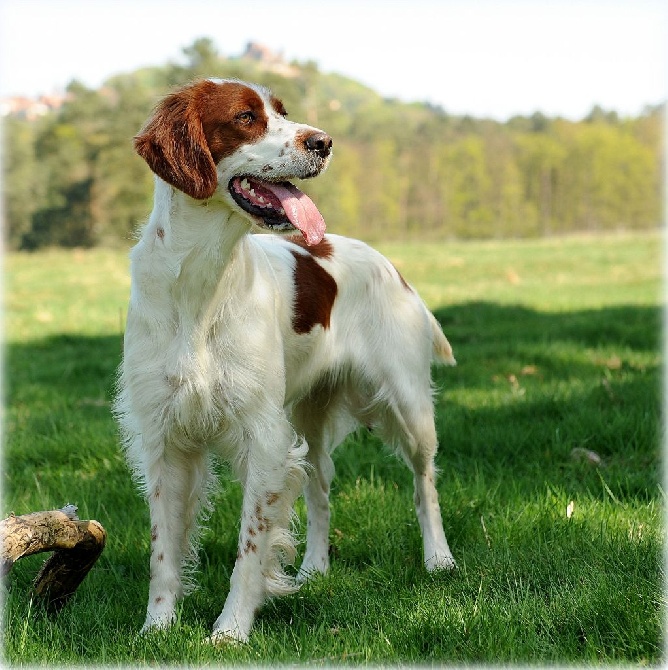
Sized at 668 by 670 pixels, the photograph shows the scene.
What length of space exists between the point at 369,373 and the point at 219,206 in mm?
1233

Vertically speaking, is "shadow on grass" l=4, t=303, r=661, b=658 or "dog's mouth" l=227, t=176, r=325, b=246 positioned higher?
"dog's mouth" l=227, t=176, r=325, b=246

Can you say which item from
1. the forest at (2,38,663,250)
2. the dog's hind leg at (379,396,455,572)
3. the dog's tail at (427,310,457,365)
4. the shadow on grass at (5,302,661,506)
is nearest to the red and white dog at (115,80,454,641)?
the dog's hind leg at (379,396,455,572)

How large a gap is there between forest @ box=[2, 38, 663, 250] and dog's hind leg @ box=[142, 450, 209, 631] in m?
37.2

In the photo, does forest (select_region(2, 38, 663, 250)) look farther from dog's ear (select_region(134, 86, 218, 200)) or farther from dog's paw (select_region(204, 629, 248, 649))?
dog's paw (select_region(204, 629, 248, 649))

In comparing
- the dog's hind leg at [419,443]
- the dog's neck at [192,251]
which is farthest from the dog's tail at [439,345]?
the dog's neck at [192,251]

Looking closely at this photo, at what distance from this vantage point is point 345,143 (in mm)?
71938

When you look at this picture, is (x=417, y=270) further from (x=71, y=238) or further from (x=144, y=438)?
(x=71, y=238)

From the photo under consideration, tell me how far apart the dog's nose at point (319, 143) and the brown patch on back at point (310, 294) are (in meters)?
0.70

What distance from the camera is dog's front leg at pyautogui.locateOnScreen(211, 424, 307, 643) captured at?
335 cm

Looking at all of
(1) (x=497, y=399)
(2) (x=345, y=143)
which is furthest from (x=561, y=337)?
(2) (x=345, y=143)

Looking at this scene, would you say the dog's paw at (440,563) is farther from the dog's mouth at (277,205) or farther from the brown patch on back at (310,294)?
the dog's mouth at (277,205)

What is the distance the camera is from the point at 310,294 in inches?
152

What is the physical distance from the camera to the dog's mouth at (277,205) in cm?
325

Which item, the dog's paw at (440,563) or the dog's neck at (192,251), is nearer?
the dog's neck at (192,251)
